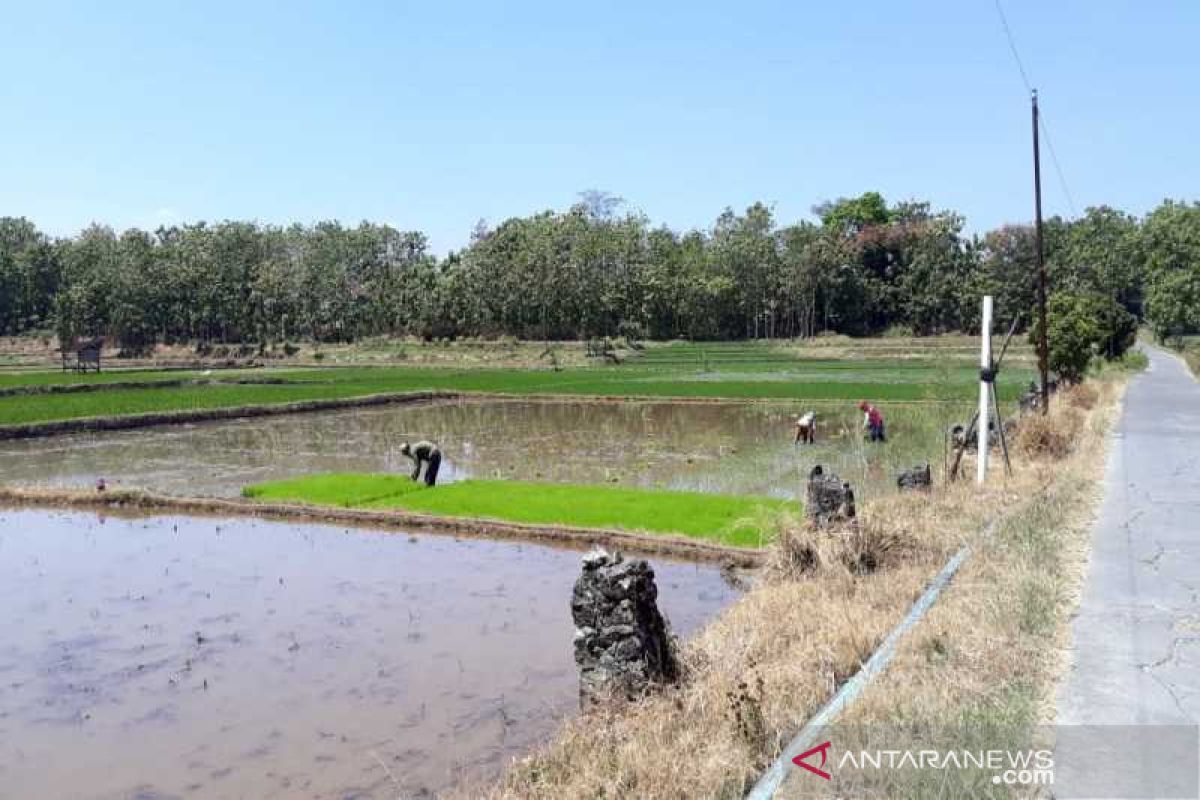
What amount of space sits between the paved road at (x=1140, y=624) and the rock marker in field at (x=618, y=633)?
2.16 meters

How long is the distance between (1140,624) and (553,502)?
8.38 m

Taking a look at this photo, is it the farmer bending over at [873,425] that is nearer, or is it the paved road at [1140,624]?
the paved road at [1140,624]

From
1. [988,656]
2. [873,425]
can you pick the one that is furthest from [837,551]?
[873,425]

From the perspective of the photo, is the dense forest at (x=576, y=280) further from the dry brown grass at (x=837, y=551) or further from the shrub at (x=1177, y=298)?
the dry brown grass at (x=837, y=551)

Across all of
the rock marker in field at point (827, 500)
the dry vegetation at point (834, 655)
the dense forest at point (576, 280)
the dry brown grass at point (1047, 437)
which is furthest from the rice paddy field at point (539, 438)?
the dense forest at point (576, 280)

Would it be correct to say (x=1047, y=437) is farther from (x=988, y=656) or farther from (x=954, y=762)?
(x=954, y=762)

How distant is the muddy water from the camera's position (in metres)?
5.73

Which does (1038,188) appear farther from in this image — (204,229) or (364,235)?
(204,229)

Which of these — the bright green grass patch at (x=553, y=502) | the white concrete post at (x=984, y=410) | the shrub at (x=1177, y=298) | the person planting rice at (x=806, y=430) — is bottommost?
the bright green grass patch at (x=553, y=502)

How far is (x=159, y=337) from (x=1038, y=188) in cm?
6712

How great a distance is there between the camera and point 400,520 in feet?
41.9

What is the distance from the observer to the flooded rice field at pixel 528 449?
16344mm

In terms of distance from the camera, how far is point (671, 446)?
66.5 ft

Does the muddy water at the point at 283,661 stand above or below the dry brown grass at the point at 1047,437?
below
